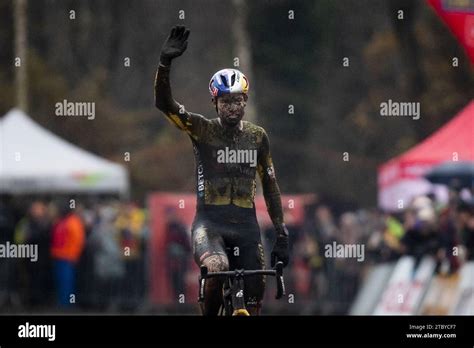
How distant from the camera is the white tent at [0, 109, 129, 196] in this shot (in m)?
27.8

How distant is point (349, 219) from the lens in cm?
3002

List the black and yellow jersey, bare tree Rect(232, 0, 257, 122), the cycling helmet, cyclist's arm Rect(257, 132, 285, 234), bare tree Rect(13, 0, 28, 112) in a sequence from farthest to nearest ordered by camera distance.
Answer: bare tree Rect(232, 0, 257, 122) < bare tree Rect(13, 0, 28, 112) < cyclist's arm Rect(257, 132, 285, 234) < the black and yellow jersey < the cycling helmet

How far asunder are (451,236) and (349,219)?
9.32 meters

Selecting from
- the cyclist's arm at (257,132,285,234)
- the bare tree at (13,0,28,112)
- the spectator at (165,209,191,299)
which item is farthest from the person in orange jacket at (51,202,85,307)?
the cyclist's arm at (257,132,285,234)

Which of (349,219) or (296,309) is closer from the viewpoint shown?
(296,309)

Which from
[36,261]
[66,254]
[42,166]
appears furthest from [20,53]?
[66,254]

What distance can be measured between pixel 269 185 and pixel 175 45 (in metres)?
1.72

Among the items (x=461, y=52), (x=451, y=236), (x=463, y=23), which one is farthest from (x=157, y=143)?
(x=463, y=23)

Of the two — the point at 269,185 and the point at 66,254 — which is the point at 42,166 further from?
the point at 269,185

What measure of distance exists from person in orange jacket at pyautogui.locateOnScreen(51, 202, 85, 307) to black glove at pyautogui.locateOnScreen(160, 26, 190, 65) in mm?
15104

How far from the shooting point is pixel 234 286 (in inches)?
520

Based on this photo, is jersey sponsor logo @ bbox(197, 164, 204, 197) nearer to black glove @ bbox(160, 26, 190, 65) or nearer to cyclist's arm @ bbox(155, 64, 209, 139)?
cyclist's arm @ bbox(155, 64, 209, 139)
